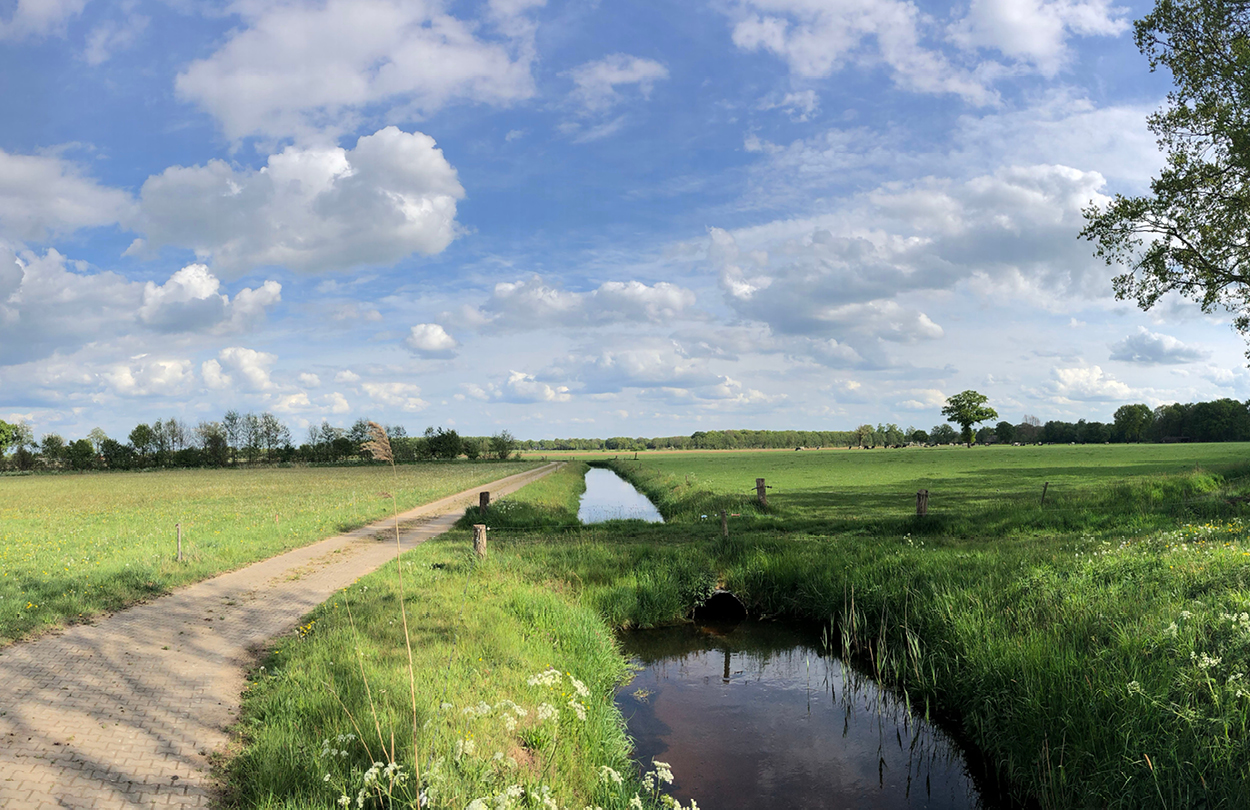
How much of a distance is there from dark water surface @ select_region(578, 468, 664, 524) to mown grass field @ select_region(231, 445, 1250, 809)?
40.7ft

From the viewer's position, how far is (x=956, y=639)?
1016cm

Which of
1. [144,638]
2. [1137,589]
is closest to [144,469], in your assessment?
[144,638]

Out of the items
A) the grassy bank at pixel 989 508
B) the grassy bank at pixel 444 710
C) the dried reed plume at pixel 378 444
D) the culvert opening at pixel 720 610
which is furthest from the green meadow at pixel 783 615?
the dried reed plume at pixel 378 444

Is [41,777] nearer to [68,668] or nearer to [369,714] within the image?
[369,714]

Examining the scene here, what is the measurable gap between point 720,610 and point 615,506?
27770mm

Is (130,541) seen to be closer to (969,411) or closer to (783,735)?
(783,735)

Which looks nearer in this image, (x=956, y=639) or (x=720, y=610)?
(x=956, y=639)

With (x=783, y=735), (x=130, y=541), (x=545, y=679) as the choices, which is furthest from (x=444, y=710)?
(x=130, y=541)

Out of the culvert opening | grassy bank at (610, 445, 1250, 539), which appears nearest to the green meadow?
the culvert opening

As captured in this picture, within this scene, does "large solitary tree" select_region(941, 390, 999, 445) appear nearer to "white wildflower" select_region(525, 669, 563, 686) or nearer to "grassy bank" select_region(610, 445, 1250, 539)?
"grassy bank" select_region(610, 445, 1250, 539)

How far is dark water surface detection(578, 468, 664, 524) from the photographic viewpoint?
33.7 meters

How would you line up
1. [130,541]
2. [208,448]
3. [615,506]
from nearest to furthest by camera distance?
1. [130,541]
2. [615,506]
3. [208,448]

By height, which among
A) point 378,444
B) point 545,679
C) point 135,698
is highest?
point 378,444

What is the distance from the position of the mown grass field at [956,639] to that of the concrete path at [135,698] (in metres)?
0.65
